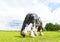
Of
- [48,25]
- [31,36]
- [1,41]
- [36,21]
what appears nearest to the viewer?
[1,41]

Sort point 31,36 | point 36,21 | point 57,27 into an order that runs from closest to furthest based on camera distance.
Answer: point 31,36 → point 36,21 → point 57,27

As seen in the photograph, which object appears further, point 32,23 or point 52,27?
point 52,27

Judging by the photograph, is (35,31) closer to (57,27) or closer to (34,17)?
(34,17)

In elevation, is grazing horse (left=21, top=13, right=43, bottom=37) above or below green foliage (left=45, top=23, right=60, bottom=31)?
below

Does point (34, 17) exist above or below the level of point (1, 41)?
above

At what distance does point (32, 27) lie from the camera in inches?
1276

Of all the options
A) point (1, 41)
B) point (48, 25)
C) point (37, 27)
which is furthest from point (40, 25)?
point (48, 25)

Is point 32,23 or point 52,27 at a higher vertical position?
point 52,27

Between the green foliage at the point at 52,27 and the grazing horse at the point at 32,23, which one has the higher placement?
the green foliage at the point at 52,27

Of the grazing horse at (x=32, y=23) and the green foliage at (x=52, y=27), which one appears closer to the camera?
the grazing horse at (x=32, y=23)

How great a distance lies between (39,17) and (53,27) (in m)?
38.3

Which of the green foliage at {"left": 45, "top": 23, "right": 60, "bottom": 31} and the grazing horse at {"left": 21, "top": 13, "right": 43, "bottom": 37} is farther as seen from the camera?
the green foliage at {"left": 45, "top": 23, "right": 60, "bottom": 31}

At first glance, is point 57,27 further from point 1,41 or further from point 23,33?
point 1,41

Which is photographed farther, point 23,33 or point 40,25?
point 40,25
